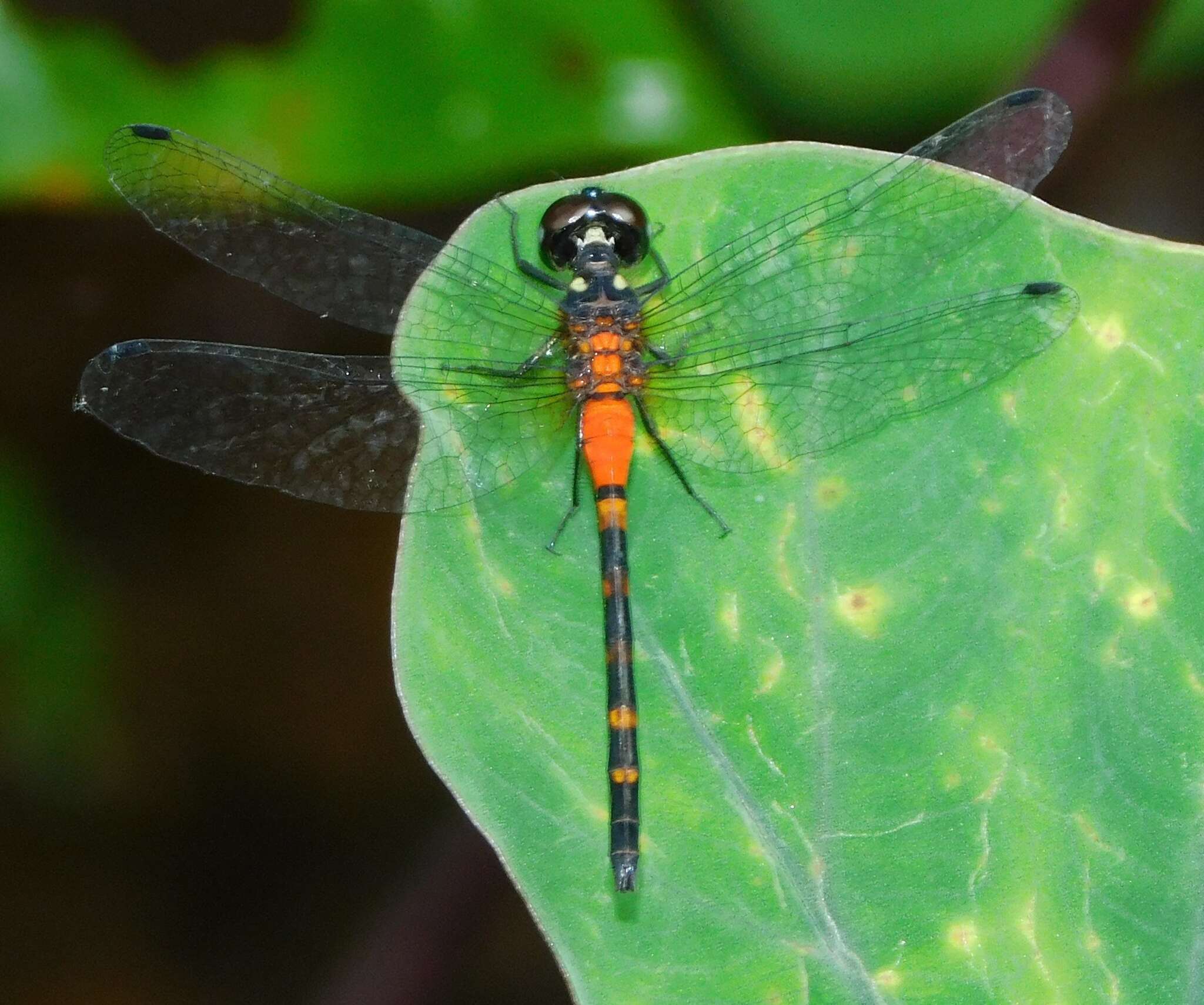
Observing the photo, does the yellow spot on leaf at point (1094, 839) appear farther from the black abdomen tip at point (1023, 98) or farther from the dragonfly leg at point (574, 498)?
the black abdomen tip at point (1023, 98)

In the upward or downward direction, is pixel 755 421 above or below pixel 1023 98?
below

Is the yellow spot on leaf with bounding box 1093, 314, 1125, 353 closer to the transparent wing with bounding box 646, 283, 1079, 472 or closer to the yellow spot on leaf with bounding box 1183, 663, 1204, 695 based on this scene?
the transparent wing with bounding box 646, 283, 1079, 472

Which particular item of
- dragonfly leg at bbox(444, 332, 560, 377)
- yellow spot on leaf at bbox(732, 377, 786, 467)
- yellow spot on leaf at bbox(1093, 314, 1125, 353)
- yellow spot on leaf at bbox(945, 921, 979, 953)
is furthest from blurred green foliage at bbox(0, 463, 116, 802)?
yellow spot on leaf at bbox(1093, 314, 1125, 353)

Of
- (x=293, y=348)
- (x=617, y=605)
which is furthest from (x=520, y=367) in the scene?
(x=293, y=348)

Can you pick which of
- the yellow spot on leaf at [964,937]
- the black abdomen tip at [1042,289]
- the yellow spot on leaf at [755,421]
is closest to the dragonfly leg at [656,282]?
the yellow spot on leaf at [755,421]

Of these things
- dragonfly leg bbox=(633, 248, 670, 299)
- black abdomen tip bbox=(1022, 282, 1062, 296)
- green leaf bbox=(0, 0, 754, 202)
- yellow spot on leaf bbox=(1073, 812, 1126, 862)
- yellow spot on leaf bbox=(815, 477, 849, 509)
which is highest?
green leaf bbox=(0, 0, 754, 202)

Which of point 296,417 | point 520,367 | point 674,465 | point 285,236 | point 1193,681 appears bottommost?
point 1193,681

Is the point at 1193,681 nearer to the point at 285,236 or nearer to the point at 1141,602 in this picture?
the point at 1141,602
